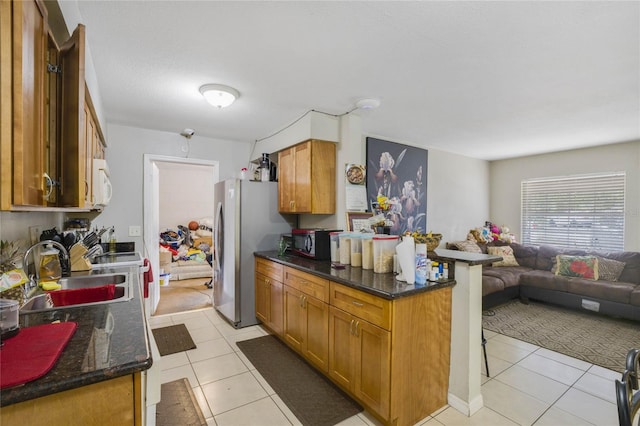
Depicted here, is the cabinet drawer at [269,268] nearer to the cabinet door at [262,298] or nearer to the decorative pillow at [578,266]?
Answer: the cabinet door at [262,298]

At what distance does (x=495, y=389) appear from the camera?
7.44ft

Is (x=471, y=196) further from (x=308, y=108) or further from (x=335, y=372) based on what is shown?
(x=335, y=372)

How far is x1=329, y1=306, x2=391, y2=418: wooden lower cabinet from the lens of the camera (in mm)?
1768

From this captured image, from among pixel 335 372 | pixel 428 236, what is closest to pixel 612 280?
pixel 428 236

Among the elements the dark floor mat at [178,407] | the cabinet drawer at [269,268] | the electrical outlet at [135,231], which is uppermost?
the electrical outlet at [135,231]

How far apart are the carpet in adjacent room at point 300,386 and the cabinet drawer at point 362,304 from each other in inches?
26.0

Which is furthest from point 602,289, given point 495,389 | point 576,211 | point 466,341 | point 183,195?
point 183,195

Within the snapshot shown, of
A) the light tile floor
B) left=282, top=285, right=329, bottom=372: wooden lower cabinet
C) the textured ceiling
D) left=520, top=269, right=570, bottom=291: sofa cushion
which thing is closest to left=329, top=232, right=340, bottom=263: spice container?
left=282, top=285, right=329, bottom=372: wooden lower cabinet

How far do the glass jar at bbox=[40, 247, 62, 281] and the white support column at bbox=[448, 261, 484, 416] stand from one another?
273 cm

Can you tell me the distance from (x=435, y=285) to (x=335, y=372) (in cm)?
99

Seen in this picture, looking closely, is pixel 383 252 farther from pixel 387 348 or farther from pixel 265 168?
pixel 265 168

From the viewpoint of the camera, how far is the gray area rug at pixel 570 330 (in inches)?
112

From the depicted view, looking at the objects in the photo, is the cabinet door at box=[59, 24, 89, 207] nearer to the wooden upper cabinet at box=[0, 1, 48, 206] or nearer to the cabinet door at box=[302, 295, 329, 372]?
the wooden upper cabinet at box=[0, 1, 48, 206]

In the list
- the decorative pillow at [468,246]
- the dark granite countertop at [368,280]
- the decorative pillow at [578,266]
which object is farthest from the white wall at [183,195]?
the decorative pillow at [578,266]
